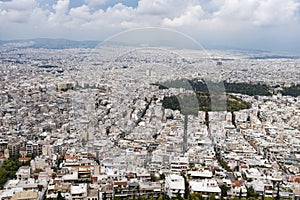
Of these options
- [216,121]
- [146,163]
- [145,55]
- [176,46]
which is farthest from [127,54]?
[216,121]

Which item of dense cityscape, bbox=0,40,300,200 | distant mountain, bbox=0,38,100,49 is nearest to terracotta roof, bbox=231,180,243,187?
dense cityscape, bbox=0,40,300,200

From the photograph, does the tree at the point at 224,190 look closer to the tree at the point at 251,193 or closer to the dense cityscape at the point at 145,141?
the dense cityscape at the point at 145,141

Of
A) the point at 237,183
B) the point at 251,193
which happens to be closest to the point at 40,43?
the point at 237,183

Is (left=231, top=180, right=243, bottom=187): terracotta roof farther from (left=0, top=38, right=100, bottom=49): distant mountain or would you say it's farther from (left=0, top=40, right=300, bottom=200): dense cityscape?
(left=0, top=38, right=100, bottom=49): distant mountain

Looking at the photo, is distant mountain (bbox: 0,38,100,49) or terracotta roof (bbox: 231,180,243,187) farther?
distant mountain (bbox: 0,38,100,49)

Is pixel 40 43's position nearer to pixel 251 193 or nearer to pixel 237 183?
pixel 237 183

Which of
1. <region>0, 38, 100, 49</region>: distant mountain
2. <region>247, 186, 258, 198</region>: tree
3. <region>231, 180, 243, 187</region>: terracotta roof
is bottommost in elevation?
<region>247, 186, 258, 198</region>: tree

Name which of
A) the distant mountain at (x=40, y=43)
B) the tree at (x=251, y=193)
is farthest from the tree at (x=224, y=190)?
the distant mountain at (x=40, y=43)

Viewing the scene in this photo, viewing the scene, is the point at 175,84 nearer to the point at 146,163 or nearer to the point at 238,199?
the point at 146,163

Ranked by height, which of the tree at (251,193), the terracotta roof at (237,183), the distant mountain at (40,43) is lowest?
the tree at (251,193)

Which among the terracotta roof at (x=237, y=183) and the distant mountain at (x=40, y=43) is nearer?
the terracotta roof at (x=237, y=183)

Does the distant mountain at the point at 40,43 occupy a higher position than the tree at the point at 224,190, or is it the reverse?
the distant mountain at the point at 40,43
